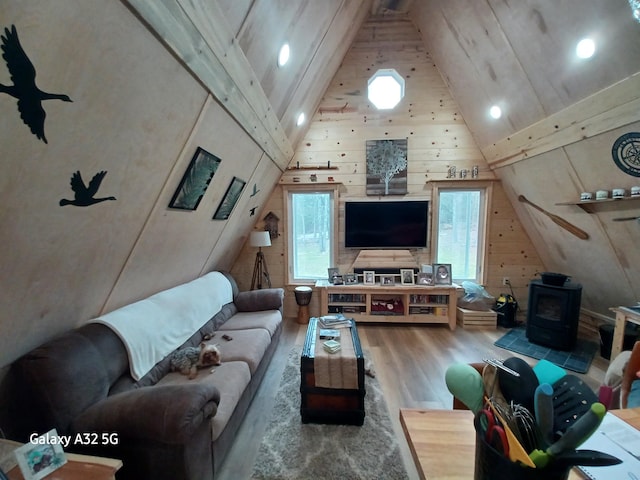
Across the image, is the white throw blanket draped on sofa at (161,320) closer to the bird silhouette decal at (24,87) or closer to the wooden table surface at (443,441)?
the bird silhouette decal at (24,87)

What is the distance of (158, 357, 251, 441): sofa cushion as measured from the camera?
159 centimetres

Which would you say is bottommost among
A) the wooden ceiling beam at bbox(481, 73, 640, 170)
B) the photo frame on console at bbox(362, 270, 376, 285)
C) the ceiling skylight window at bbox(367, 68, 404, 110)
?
the photo frame on console at bbox(362, 270, 376, 285)

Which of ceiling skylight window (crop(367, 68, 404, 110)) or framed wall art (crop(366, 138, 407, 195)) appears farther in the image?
framed wall art (crop(366, 138, 407, 195))

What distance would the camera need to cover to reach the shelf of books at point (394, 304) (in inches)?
145

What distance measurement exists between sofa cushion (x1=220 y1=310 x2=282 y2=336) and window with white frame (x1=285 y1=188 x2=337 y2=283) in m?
1.12

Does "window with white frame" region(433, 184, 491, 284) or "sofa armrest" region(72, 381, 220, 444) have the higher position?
"window with white frame" region(433, 184, 491, 284)

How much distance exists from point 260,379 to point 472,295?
3.13 metres

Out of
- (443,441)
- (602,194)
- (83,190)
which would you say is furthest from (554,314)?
(83,190)

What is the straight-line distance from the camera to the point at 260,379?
240 centimetres

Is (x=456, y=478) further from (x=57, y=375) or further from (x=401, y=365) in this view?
(x=401, y=365)

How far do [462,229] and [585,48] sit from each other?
2453 millimetres

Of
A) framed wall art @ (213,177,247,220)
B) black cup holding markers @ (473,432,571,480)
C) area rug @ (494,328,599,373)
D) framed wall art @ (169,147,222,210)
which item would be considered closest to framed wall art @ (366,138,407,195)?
framed wall art @ (213,177,247,220)

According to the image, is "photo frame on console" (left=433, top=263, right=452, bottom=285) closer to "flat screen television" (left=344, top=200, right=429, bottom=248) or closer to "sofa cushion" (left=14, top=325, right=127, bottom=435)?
"flat screen television" (left=344, top=200, right=429, bottom=248)

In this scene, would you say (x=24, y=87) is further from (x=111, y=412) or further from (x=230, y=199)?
(x=230, y=199)
